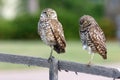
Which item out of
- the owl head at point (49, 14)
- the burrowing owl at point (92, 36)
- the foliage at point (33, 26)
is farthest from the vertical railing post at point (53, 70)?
the foliage at point (33, 26)

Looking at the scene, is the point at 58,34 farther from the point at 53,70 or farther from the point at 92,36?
the point at 53,70

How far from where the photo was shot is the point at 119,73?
26.2 feet

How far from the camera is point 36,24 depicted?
39094 mm

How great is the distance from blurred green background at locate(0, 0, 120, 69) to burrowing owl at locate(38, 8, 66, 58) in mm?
10970

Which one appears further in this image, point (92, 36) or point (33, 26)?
point (33, 26)

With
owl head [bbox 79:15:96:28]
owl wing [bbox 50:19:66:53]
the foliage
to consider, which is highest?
owl head [bbox 79:15:96:28]

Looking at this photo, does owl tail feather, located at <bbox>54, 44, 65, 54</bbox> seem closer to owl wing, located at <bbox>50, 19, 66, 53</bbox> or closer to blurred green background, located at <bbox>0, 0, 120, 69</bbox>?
owl wing, located at <bbox>50, 19, 66, 53</bbox>

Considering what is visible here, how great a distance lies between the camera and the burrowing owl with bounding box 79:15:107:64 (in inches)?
362

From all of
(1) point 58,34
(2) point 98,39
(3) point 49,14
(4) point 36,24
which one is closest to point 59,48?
(1) point 58,34

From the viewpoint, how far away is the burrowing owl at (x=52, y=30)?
964cm

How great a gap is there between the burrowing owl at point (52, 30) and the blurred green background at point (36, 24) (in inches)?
432

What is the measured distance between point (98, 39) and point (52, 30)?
2.65 feet

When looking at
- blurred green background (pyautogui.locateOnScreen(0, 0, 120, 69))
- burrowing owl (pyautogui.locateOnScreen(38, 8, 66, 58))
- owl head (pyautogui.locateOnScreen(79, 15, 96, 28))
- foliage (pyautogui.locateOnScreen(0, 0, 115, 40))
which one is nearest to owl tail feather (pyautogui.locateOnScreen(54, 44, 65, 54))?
burrowing owl (pyautogui.locateOnScreen(38, 8, 66, 58))

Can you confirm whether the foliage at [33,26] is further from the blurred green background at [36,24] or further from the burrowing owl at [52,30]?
the burrowing owl at [52,30]
